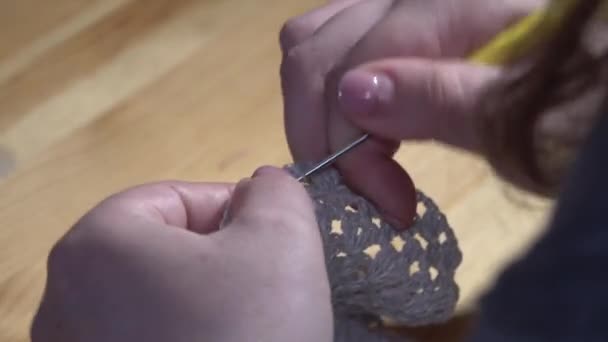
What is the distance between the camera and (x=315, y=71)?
1.71 feet

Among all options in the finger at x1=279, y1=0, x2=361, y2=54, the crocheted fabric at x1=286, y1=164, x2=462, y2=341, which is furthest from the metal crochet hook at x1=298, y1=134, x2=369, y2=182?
the finger at x1=279, y1=0, x2=361, y2=54

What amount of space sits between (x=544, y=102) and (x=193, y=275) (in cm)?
19

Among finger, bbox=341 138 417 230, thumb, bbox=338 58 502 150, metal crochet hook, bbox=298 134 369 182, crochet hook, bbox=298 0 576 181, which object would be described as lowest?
finger, bbox=341 138 417 230

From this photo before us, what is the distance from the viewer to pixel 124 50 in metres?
0.75

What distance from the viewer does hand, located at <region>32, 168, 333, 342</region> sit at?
1.36 ft

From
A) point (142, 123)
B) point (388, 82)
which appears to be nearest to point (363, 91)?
point (388, 82)

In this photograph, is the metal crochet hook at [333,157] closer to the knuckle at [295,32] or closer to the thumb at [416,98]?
the thumb at [416,98]

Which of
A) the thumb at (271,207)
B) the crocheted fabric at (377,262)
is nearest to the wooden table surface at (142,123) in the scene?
the crocheted fabric at (377,262)

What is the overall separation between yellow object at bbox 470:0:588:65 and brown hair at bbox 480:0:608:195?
16mm

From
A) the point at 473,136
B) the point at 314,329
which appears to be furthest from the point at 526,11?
the point at 314,329

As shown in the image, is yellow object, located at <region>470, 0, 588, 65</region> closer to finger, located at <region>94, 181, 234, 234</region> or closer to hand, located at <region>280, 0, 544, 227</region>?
hand, located at <region>280, 0, 544, 227</region>

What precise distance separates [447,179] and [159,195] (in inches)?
9.6

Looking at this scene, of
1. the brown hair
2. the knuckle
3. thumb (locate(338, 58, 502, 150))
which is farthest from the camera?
the knuckle

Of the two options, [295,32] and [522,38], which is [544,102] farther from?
[295,32]
